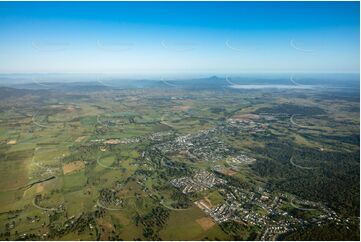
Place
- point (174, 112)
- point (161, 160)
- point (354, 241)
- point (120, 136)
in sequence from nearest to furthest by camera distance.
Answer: point (354, 241) < point (161, 160) < point (120, 136) < point (174, 112)

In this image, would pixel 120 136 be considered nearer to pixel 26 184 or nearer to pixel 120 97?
pixel 26 184

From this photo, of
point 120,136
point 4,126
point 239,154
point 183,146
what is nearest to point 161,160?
point 183,146

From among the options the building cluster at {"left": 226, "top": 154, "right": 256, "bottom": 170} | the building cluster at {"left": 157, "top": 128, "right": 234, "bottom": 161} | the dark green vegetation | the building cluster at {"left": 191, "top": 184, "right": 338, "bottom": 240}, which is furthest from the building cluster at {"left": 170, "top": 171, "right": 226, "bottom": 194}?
the building cluster at {"left": 157, "top": 128, "right": 234, "bottom": 161}

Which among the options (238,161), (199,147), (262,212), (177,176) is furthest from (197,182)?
(199,147)

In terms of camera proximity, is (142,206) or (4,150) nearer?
(142,206)

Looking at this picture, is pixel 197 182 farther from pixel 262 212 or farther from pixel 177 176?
pixel 262 212

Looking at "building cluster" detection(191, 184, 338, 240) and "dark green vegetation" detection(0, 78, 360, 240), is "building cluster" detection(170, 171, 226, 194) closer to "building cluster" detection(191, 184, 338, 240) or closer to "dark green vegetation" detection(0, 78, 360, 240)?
"dark green vegetation" detection(0, 78, 360, 240)

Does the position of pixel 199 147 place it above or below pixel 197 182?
below
